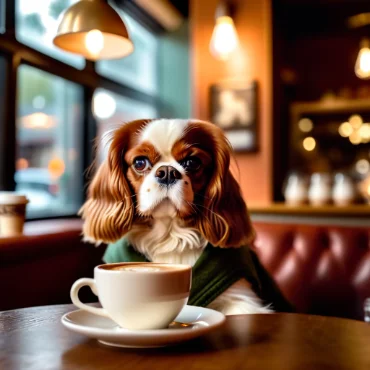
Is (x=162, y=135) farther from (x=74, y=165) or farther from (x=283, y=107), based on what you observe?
(x=283, y=107)

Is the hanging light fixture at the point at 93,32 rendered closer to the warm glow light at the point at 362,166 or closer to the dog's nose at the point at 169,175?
the dog's nose at the point at 169,175

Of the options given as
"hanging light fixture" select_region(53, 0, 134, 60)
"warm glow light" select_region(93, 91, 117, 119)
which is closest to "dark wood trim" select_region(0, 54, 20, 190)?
"hanging light fixture" select_region(53, 0, 134, 60)

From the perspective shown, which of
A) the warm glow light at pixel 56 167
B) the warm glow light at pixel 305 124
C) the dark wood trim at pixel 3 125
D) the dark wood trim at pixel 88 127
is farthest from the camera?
the warm glow light at pixel 305 124

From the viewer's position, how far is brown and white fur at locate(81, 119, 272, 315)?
142 centimetres

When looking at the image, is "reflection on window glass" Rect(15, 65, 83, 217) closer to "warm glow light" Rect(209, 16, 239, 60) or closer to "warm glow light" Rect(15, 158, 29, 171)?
"warm glow light" Rect(15, 158, 29, 171)

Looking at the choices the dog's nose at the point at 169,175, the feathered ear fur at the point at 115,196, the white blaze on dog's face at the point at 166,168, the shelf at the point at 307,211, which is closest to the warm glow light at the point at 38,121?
the shelf at the point at 307,211

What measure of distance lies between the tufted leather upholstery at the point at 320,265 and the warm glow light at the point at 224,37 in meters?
2.27

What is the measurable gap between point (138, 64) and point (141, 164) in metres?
3.84

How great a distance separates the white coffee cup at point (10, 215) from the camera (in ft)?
6.54

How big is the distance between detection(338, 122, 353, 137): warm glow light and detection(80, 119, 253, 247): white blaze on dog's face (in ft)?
15.7

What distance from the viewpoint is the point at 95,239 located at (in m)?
1.55

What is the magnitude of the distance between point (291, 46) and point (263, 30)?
5.83 ft

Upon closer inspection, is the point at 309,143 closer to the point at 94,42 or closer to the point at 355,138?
the point at 355,138

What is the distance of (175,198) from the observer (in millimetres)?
1391
